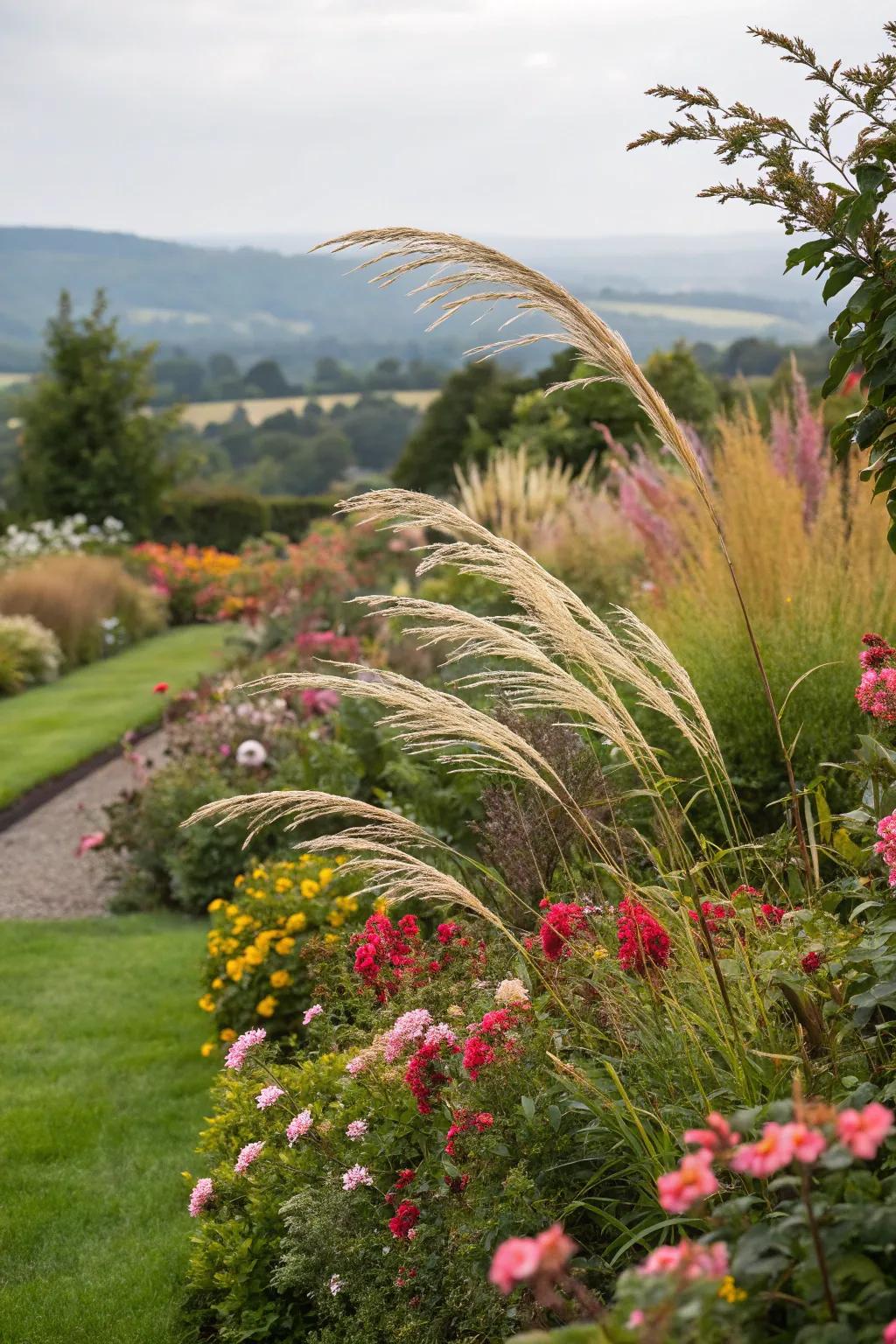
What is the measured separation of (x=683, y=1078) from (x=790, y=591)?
2998mm

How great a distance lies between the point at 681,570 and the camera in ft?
17.7

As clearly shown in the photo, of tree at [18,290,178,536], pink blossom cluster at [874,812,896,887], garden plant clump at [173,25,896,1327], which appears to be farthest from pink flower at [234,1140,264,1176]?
tree at [18,290,178,536]

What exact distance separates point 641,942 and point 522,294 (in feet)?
4.25

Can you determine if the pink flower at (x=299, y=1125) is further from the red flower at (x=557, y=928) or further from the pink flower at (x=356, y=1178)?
the red flower at (x=557, y=928)

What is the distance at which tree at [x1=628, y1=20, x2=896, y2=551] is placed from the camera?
2.54 metres

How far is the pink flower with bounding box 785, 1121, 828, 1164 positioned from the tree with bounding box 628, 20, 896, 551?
69.2 inches

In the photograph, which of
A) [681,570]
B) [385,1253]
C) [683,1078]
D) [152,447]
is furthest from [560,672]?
[152,447]

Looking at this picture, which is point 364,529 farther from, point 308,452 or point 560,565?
point 308,452

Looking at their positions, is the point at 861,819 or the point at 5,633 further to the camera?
the point at 5,633

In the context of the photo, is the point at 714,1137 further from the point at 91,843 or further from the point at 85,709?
the point at 85,709

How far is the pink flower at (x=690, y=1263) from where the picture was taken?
1.17 metres

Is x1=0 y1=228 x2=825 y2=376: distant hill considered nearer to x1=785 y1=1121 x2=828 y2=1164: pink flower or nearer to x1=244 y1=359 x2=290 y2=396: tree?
x1=244 y1=359 x2=290 y2=396: tree

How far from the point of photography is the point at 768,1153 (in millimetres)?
1184

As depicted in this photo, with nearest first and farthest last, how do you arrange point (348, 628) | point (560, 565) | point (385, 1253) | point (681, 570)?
point (385, 1253) < point (681, 570) < point (560, 565) < point (348, 628)
